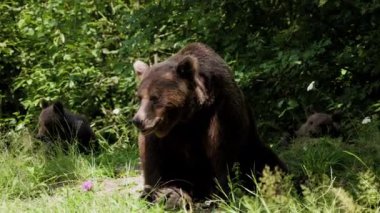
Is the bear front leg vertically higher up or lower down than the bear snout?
lower down

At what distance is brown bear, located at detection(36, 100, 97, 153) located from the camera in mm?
8766

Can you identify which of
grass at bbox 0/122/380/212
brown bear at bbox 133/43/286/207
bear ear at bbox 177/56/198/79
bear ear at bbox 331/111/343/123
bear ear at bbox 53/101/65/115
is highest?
bear ear at bbox 177/56/198/79

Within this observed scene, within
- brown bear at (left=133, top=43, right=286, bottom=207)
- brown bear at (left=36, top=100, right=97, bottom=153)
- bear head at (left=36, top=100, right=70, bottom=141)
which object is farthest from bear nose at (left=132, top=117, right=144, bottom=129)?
bear head at (left=36, top=100, right=70, bottom=141)

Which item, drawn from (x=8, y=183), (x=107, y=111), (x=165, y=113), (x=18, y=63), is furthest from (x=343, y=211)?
(x=18, y=63)

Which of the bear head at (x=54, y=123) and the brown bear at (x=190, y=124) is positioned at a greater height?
the brown bear at (x=190, y=124)

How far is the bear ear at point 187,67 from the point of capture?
4.22 meters

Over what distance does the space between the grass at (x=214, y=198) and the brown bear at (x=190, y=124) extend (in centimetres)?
23

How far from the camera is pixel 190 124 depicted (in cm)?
433

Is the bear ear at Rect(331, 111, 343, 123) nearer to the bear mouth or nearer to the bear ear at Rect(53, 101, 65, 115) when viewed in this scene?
the bear ear at Rect(53, 101, 65, 115)

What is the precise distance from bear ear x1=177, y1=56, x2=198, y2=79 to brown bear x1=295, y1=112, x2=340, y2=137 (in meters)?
3.51

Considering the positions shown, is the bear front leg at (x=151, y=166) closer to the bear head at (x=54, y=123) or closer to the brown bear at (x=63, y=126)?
the brown bear at (x=63, y=126)

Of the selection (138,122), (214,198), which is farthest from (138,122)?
(214,198)

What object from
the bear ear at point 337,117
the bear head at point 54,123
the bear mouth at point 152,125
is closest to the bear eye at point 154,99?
the bear mouth at point 152,125

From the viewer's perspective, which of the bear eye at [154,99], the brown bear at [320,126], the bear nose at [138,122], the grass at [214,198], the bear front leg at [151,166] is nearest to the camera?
the grass at [214,198]
